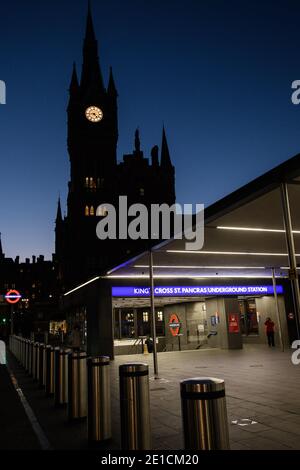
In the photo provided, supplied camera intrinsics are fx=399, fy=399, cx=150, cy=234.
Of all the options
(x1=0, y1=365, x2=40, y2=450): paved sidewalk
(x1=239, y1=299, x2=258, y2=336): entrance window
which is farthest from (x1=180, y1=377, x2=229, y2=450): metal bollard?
(x1=239, y1=299, x2=258, y2=336): entrance window

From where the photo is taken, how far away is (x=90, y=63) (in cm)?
10606

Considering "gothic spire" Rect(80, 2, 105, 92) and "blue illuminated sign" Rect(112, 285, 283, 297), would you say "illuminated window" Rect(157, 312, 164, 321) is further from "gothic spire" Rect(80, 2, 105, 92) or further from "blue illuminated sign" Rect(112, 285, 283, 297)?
"gothic spire" Rect(80, 2, 105, 92)

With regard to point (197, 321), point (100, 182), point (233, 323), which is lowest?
point (233, 323)

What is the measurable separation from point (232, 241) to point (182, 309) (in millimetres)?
14933

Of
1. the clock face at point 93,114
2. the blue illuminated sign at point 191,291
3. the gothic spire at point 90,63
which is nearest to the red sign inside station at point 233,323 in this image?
the blue illuminated sign at point 191,291

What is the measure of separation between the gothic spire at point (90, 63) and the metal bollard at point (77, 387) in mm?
98367

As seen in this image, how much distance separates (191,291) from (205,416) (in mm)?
19621

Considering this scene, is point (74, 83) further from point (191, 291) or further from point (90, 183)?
point (191, 291)

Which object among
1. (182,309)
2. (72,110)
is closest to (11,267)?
(72,110)

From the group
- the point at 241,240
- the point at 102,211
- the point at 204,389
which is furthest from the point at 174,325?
A: the point at 102,211

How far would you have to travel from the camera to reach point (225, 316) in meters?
23.9

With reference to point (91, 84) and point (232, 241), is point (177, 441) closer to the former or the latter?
point (232, 241)

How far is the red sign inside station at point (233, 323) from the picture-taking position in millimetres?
23891

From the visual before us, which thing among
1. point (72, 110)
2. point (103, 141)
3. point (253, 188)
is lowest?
point (253, 188)
